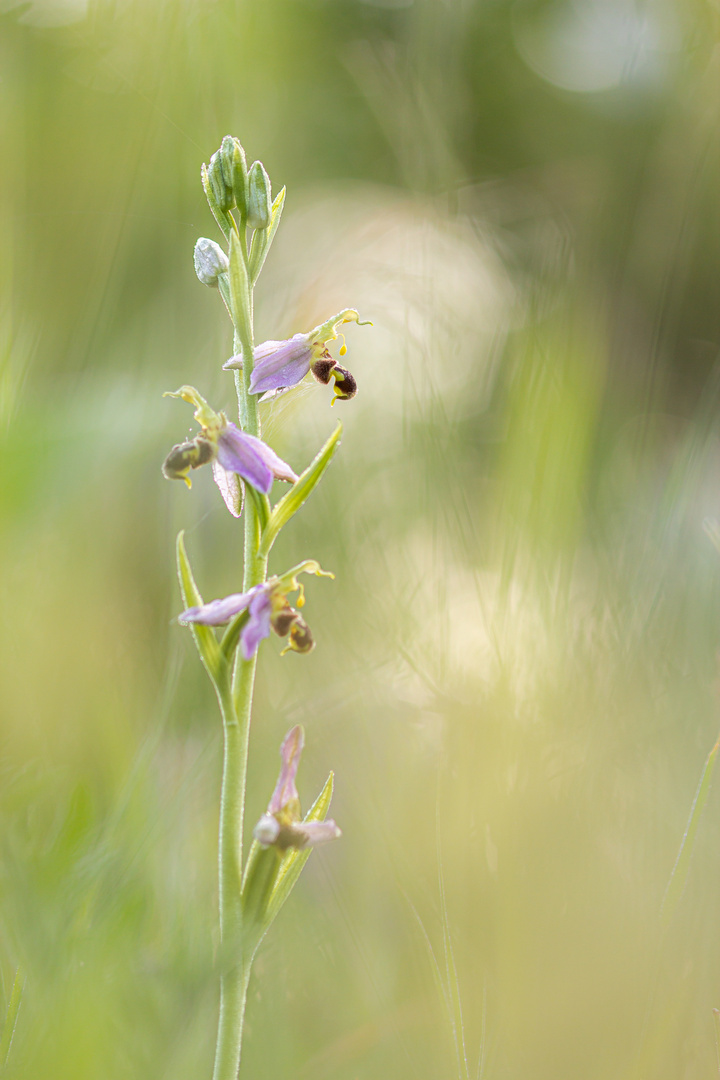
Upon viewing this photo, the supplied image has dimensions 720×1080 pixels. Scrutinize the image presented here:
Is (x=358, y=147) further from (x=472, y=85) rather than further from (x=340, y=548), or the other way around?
(x=340, y=548)

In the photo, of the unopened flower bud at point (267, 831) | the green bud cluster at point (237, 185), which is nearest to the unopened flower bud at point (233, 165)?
the green bud cluster at point (237, 185)

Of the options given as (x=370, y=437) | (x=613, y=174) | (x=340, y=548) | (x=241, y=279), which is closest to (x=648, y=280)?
(x=613, y=174)

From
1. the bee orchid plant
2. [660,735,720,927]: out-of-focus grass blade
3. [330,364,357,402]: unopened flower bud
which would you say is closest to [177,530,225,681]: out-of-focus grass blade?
the bee orchid plant

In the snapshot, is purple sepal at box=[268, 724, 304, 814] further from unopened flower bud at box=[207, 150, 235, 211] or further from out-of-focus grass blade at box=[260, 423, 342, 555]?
unopened flower bud at box=[207, 150, 235, 211]

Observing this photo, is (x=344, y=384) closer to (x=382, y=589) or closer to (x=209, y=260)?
(x=209, y=260)

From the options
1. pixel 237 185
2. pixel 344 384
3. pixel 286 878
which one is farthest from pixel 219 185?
pixel 286 878
